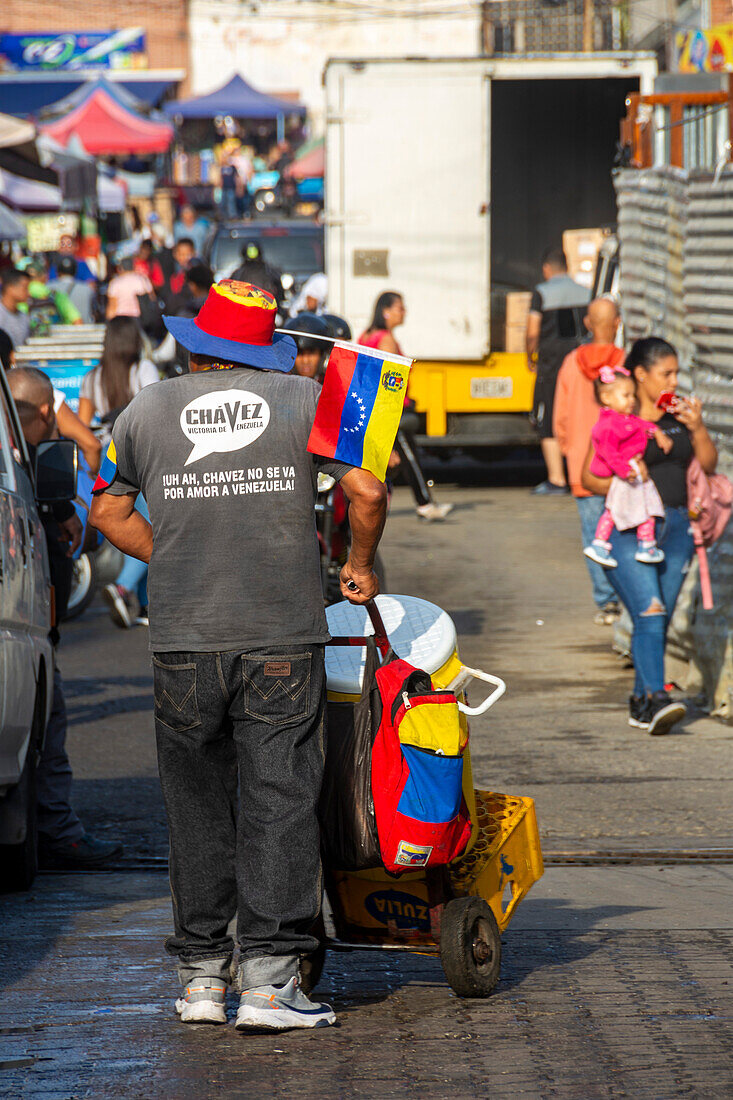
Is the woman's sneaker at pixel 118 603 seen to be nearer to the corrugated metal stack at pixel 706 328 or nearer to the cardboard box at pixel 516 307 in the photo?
the corrugated metal stack at pixel 706 328

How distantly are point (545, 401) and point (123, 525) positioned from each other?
10.3 meters

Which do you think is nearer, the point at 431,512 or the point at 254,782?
the point at 254,782

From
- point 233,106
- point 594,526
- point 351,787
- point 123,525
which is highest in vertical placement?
point 123,525

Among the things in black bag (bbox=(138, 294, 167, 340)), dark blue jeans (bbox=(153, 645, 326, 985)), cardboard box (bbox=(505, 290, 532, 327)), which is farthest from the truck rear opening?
dark blue jeans (bbox=(153, 645, 326, 985))

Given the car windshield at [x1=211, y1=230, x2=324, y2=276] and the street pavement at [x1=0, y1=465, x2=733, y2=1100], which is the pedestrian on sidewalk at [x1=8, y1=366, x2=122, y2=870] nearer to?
the street pavement at [x1=0, y1=465, x2=733, y2=1100]

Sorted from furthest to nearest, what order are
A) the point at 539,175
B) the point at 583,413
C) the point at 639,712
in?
the point at 539,175, the point at 583,413, the point at 639,712

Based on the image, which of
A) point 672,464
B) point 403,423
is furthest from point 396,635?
point 403,423

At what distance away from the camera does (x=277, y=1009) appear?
4.05 meters

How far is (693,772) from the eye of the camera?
7.10m

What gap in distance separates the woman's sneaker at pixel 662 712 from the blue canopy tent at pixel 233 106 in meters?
36.0

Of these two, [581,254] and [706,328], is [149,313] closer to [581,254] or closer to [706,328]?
[581,254]

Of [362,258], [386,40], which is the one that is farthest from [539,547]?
[386,40]

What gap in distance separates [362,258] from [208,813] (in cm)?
1180

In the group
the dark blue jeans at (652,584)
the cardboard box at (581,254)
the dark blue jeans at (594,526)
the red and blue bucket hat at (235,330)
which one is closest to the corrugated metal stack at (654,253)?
the dark blue jeans at (594,526)
